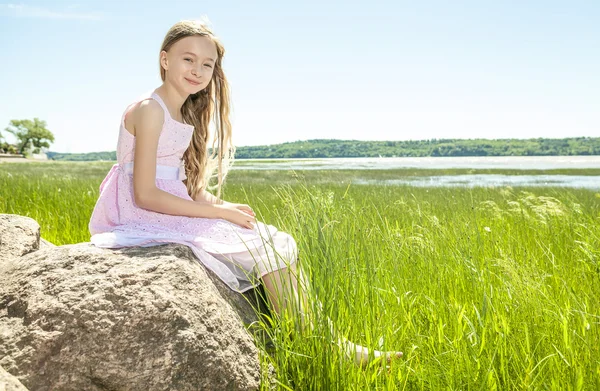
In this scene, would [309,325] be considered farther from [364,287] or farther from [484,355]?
[484,355]

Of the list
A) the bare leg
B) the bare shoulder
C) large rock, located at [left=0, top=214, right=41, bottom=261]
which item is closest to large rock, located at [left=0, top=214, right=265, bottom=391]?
the bare leg

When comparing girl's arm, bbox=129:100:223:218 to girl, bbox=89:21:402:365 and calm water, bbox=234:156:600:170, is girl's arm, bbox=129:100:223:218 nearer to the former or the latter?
girl, bbox=89:21:402:365

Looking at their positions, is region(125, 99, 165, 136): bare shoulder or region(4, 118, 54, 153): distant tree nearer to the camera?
region(125, 99, 165, 136): bare shoulder

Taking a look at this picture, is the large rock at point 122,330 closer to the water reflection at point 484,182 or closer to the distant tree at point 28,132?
the water reflection at point 484,182

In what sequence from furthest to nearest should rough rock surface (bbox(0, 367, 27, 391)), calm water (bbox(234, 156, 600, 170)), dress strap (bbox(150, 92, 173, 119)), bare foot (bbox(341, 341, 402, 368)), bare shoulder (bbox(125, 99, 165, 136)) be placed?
calm water (bbox(234, 156, 600, 170)), dress strap (bbox(150, 92, 173, 119)), bare shoulder (bbox(125, 99, 165, 136)), bare foot (bbox(341, 341, 402, 368)), rough rock surface (bbox(0, 367, 27, 391))

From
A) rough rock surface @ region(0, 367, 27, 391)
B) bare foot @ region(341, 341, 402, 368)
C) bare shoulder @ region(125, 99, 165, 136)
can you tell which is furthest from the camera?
bare shoulder @ region(125, 99, 165, 136)

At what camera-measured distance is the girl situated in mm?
3088

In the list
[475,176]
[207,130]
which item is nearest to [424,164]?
[475,176]

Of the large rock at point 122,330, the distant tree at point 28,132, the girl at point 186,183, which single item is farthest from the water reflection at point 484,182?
the distant tree at point 28,132

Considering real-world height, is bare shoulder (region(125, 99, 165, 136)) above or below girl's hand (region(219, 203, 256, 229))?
above

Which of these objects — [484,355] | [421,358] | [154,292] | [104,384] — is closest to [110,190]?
[154,292]

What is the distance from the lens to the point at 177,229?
332 centimetres

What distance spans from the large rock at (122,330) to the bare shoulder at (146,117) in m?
1.04

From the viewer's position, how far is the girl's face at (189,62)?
143 inches
